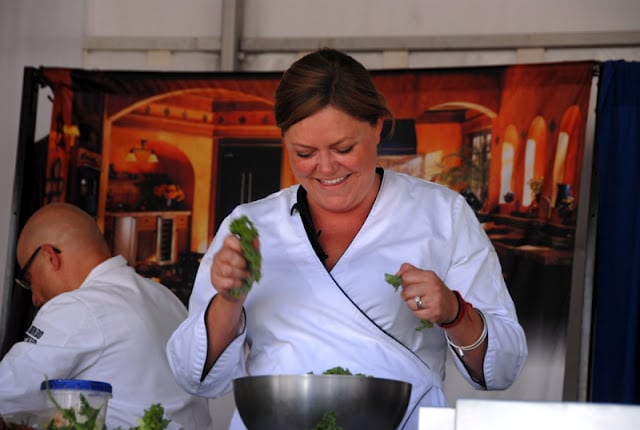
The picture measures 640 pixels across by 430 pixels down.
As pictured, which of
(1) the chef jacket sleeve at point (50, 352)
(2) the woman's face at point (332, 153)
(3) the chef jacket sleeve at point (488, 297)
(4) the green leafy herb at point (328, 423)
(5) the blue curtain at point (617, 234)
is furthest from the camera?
(5) the blue curtain at point (617, 234)

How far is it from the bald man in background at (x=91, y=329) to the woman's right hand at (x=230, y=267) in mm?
1200

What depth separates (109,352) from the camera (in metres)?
3.50

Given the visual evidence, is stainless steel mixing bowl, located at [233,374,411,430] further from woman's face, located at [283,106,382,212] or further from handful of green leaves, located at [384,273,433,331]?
woman's face, located at [283,106,382,212]

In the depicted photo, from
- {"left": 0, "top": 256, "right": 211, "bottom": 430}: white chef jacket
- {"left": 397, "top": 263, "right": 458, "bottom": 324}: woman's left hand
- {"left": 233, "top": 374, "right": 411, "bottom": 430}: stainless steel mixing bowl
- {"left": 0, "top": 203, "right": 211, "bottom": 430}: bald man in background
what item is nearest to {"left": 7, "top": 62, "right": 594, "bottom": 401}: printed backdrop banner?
{"left": 0, "top": 203, "right": 211, "bottom": 430}: bald man in background

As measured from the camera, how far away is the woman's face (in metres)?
2.58

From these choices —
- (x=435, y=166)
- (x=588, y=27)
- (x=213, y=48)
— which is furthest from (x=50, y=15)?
(x=588, y=27)

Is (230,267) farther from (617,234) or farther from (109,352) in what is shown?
(617,234)

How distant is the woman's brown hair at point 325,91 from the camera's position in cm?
260

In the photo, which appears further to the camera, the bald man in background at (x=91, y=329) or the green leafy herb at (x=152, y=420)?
the bald man in background at (x=91, y=329)

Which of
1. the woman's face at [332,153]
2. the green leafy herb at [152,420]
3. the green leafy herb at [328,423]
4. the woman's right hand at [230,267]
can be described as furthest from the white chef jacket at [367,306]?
the green leafy herb at [328,423]

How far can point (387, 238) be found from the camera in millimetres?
2723

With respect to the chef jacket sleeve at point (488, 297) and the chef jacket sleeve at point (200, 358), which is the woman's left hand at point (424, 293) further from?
the chef jacket sleeve at point (200, 358)

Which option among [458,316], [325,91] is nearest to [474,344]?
[458,316]

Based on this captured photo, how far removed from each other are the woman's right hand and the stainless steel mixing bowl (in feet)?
0.89
